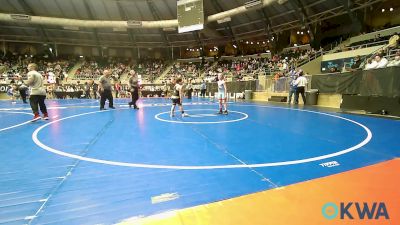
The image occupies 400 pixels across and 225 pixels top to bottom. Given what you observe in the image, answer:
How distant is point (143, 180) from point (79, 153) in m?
1.95

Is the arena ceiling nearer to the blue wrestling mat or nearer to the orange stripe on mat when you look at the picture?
the blue wrestling mat

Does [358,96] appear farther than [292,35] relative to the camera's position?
No

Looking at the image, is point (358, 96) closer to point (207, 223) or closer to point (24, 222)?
point (207, 223)

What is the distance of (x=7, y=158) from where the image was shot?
420cm

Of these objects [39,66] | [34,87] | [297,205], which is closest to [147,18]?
[39,66]

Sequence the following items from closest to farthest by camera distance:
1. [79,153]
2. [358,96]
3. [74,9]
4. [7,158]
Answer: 1. [7,158]
2. [79,153]
3. [358,96]
4. [74,9]

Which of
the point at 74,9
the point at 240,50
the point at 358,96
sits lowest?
the point at 358,96

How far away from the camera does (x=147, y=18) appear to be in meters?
34.8

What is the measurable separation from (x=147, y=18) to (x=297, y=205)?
36.5 metres

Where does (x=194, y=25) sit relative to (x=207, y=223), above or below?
above

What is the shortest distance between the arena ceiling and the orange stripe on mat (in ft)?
84.1

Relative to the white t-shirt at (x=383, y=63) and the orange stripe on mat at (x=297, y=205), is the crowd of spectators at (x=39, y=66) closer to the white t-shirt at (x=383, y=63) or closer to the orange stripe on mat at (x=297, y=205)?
the white t-shirt at (x=383, y=63)

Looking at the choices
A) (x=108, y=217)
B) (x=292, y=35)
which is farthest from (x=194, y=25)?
(x=108, y=217)

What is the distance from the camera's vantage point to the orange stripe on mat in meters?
2.14
